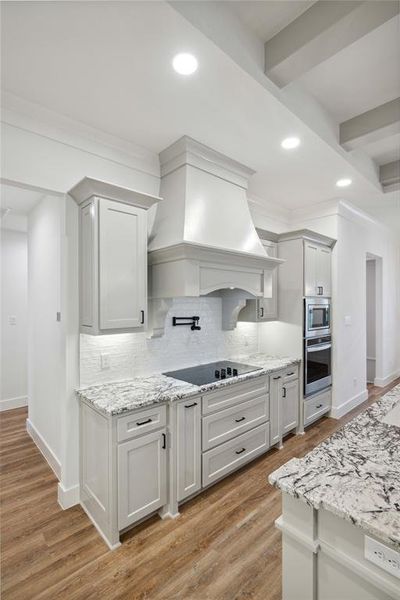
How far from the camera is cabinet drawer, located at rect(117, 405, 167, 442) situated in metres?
1.97

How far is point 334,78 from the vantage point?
92.5 inches

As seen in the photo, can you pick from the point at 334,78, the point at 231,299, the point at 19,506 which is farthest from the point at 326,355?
the point at 19,506

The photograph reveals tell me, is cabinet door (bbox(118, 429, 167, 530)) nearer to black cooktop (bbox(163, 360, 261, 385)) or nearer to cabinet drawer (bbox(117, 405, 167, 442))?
cabinet drawer (bbox(117, 405, 167, 442))

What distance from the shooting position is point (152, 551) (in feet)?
6.32

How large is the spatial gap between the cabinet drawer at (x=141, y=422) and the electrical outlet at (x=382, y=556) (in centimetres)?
149

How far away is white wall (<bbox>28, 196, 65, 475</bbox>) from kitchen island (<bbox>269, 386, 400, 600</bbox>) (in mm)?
1922

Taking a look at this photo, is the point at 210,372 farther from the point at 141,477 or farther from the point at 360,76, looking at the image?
the point at 360,76

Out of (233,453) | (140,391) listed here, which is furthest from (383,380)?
(140,391)

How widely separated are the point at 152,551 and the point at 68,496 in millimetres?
830

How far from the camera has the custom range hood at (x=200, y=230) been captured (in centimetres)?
246

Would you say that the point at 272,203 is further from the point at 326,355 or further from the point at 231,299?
the point at 326,355

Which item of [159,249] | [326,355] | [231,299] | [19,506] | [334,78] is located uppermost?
[334,78]

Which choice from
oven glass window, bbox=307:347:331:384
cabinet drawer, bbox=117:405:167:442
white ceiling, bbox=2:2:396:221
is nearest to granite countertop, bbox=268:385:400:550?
cabinet drawer, bbox=117:405:167:442

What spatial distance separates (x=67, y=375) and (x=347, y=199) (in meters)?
3.99
